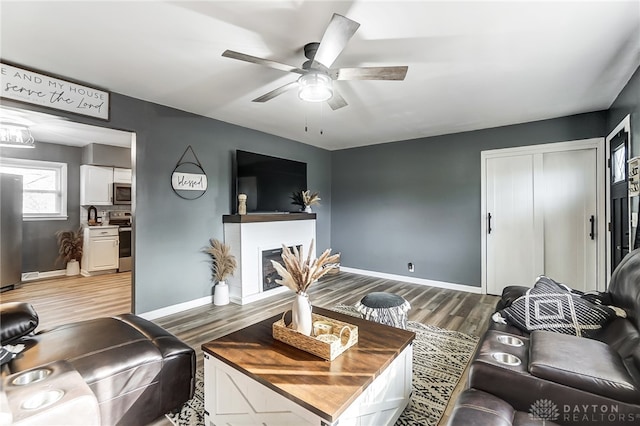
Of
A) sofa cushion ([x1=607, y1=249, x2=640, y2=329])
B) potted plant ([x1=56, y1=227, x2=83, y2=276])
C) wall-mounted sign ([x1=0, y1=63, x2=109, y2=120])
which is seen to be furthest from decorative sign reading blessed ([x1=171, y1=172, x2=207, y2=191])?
sofa cushion ([x1=607, y1=249, x2=640, y2=329])

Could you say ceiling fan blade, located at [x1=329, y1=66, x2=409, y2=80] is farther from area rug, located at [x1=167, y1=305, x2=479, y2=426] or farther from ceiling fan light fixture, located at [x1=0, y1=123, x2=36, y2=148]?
ceiling fan light fixture, located at [x1=0, y1=123, x2=36, y2=148]

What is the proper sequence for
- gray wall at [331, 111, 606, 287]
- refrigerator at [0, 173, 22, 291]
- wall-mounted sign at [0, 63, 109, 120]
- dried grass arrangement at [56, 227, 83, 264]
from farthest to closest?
dried grass arrangement at [56, 227, 83, 264] < refrigerator at [0, 173, 22, 291] < gray wall at [331, 111, 606, 287] < wall-mounted sign at [0, 63, 109, 120]

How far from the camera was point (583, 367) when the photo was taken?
3.68ft

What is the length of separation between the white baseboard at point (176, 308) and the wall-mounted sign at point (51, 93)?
2.17 metres

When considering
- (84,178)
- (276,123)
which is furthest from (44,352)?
(84,178)

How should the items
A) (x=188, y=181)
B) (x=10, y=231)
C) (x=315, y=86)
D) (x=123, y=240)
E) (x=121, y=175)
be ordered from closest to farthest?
(x=315, y=86) → (x=188, y=181) → (x=10, y=231) → (x=123, y=240) → (x=121, y=175)

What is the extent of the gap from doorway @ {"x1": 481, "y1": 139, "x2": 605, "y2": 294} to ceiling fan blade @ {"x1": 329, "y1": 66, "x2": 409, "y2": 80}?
299 centimetres

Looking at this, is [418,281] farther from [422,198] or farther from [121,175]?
[121,175]

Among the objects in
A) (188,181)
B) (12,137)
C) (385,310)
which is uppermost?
(12,137)

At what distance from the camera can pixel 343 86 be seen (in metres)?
2.88

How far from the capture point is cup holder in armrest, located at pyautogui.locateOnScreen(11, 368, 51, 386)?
1226mm

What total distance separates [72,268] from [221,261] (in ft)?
12.2

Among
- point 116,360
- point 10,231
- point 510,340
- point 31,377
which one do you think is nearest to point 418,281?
point 510,340

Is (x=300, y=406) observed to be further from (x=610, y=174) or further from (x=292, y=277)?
(x=610, y=174)
